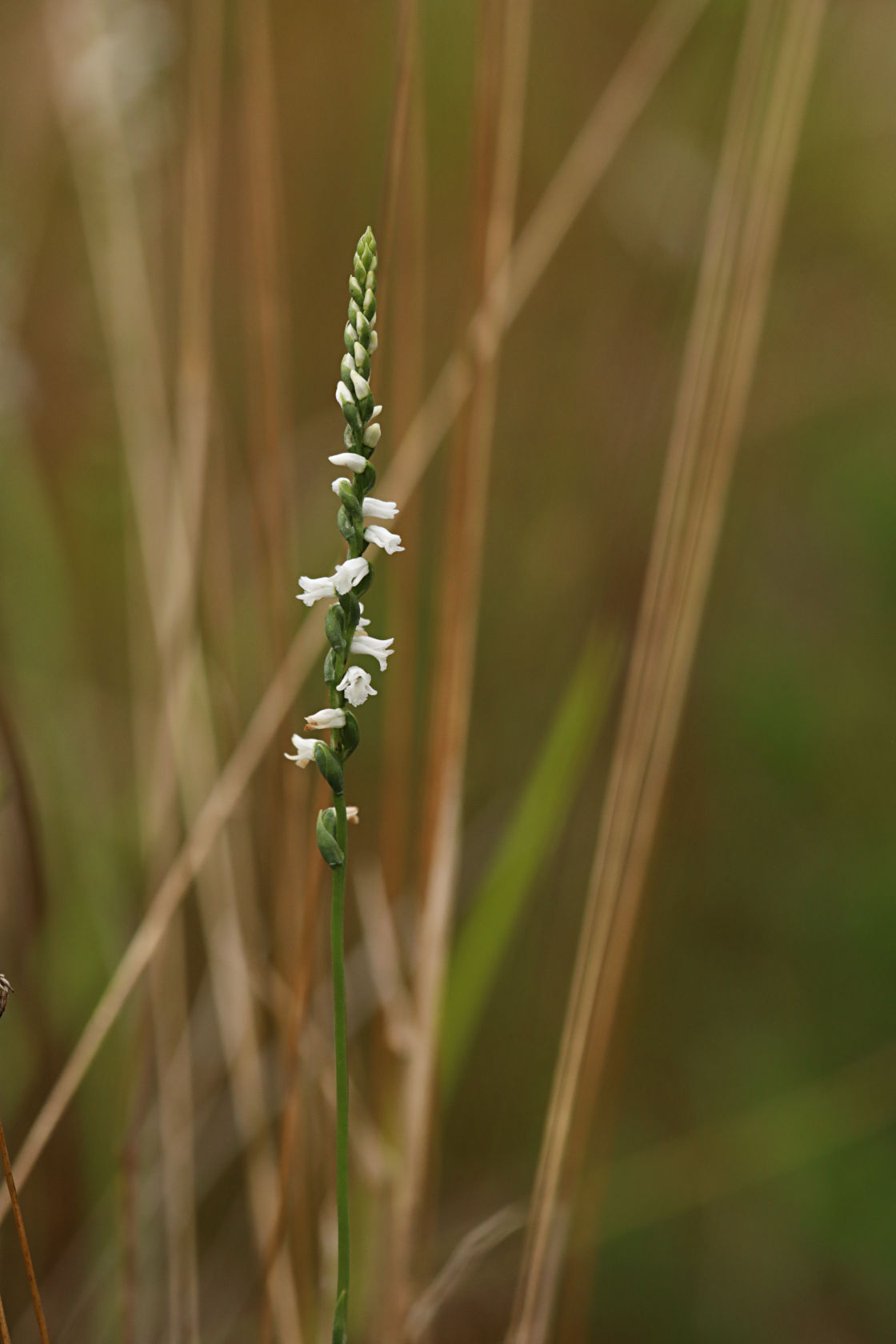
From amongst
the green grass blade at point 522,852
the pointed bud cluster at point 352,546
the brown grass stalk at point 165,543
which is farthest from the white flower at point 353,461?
the brown grass stalk at point 165,543

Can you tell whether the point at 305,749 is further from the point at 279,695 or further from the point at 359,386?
the point at 279,695

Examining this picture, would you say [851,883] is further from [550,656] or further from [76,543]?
[76,543]

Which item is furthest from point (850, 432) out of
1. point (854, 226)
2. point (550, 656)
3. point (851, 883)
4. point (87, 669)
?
point (87, 669)

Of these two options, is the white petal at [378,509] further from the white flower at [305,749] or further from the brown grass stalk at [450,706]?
the brown grass stalk at [450,706]

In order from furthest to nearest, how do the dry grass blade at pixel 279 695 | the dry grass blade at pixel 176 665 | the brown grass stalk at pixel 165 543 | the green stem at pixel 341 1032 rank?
the brown grass stalk at pixel 165 543 < the dry grass blade at pixel 176 665 < the dry grass blade at pixel 279 695 < the green stem at pixel 341 1032

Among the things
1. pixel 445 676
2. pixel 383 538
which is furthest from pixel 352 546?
pixel 445 676

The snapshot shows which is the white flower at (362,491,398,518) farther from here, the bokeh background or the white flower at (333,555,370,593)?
the bokeh background

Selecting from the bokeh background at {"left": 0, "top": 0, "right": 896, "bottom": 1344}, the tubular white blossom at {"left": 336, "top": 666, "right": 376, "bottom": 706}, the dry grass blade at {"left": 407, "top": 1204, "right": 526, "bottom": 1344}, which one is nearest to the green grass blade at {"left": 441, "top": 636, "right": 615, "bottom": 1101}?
the bokeh background at {"left": 0, "top": 0, "right": 896, "bottom": 1344}
